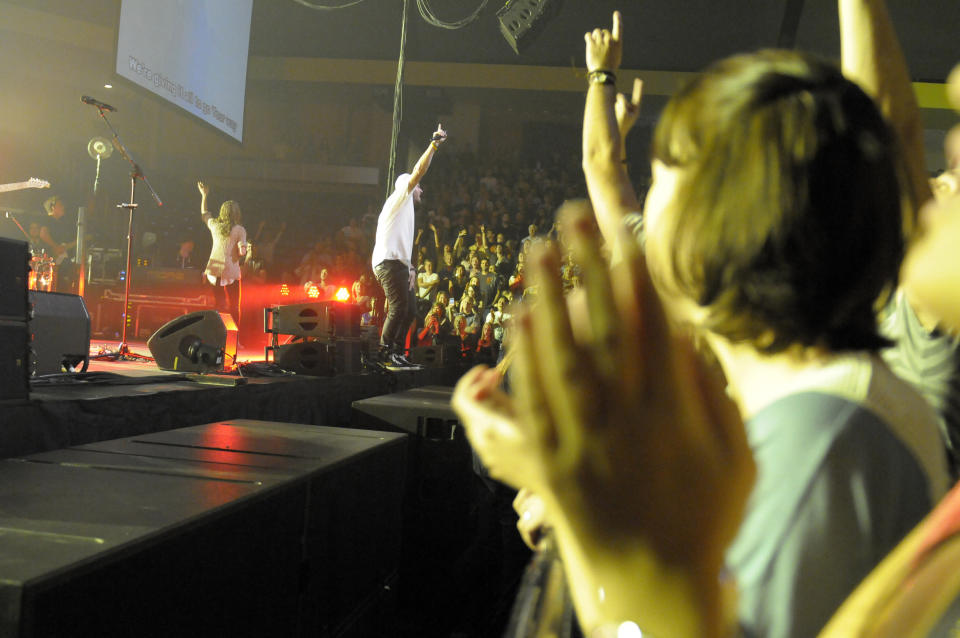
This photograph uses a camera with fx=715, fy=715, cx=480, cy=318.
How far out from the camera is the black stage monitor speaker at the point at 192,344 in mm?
3598

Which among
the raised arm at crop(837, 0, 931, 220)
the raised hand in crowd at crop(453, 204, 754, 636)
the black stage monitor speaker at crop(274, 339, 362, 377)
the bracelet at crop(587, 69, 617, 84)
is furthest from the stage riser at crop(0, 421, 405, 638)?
the black stage monitor speaker at crop(274, 339, 362, 377)

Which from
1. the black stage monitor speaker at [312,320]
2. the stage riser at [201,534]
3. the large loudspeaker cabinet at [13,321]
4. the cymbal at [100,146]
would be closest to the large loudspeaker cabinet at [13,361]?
the large loudspeaker cabinet at [13,321]

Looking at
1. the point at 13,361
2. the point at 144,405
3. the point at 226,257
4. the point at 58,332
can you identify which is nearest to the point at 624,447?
the point at 13,361

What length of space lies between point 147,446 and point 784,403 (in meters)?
1.73

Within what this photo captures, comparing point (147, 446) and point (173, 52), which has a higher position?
point (173, 52)

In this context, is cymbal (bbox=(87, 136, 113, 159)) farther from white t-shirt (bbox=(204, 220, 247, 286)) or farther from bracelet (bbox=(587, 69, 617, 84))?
bracelet (bbox=(587, 69, 617, 84))

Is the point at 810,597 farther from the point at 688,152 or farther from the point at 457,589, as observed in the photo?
the point at 457,589

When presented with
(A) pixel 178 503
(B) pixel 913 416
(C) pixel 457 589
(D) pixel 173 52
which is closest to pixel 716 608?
(B) pixel 913 416

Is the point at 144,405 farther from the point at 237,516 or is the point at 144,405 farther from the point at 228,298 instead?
the point at 228,298

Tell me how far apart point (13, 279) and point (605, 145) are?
6.12 feet

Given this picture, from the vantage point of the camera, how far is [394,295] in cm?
549

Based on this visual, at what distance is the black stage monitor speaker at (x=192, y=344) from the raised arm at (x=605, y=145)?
2.83 metres

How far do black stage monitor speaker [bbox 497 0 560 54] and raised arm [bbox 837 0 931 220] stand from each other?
5469mm

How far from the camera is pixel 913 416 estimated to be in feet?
1.55
